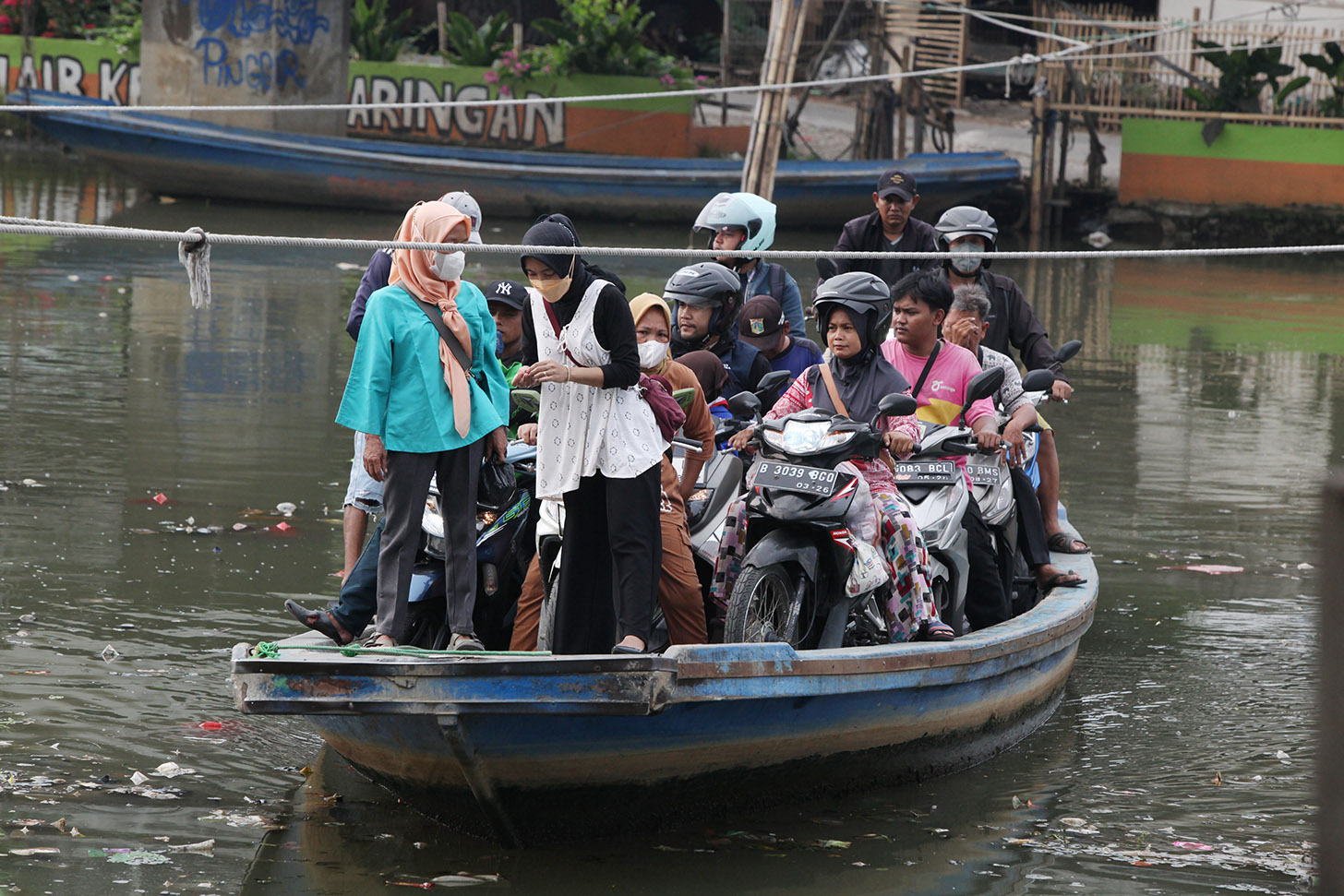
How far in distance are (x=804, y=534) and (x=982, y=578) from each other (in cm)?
122

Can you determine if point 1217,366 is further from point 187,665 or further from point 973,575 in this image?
point 187,665

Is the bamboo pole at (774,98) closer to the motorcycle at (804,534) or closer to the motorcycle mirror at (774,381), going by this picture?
the motorcycle mirror at (774,381)

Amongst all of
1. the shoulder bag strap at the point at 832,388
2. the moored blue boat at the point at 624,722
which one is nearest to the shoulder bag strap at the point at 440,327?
the moored blue boat at the point at 624,722

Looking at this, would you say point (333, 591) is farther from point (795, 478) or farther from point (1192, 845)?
point (1192, 845)

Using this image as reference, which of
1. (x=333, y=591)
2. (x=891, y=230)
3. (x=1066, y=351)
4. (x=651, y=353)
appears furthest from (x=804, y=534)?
(x=891, y=230)

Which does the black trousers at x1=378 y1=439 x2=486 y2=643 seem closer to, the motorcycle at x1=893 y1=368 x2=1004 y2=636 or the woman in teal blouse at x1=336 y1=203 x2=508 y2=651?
the woman in teal blouse at x1=336 y1=203 x2=508 y2=651

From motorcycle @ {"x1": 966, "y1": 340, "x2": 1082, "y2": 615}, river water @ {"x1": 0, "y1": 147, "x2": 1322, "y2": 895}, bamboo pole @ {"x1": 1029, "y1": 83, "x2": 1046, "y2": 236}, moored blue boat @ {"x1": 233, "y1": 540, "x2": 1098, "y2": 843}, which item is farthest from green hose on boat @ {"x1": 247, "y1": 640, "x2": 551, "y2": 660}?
bamboo pole @ {"x1": 1029, "y1": 83, "x2": 1046, "y2": 236}

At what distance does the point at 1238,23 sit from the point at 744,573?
20.7 meters

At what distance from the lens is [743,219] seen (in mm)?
7227

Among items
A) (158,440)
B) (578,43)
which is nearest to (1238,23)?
(578,43)

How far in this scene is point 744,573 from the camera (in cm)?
504

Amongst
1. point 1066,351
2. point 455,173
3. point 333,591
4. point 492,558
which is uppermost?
point 455,173

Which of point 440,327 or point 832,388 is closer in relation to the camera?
point 440,327

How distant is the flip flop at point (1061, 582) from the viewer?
6.54 meters
